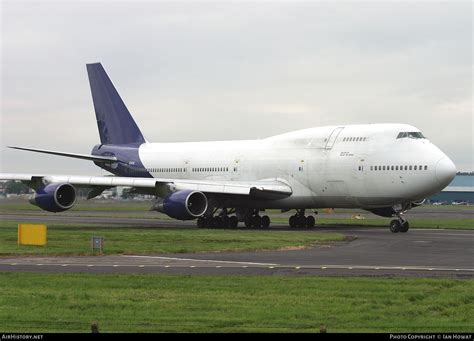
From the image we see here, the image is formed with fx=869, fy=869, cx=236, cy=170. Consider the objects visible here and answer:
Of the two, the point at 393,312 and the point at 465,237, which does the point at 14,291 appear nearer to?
the point at 393,312

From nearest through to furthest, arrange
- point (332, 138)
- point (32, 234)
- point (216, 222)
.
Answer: point (32, 234), point (332, 138), point (216, 222)

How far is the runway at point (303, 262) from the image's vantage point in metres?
23.9

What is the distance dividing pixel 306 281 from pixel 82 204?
86.6m

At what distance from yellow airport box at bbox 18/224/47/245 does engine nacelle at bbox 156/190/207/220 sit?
13.3 meters

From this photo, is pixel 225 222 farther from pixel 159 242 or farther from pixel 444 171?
pixel 159 242

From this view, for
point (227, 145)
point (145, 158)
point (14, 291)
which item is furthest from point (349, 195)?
point (14, 291)

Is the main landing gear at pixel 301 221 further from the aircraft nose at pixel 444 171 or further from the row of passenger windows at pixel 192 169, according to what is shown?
the aircraft nose at pixel 444 171

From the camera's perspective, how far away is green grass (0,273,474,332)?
15.1m

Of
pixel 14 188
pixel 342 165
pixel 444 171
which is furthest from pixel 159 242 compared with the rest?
pixel 14 188

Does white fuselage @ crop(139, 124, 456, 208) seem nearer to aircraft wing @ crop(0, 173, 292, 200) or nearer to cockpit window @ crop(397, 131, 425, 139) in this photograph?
cockpit window @ crop(397, 131, 425, 139)

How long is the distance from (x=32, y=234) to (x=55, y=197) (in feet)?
43.6

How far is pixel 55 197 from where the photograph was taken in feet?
154

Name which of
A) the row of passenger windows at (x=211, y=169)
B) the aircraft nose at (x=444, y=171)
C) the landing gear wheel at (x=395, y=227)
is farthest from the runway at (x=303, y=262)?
the row of passenger windows at (x=211, y=169)
